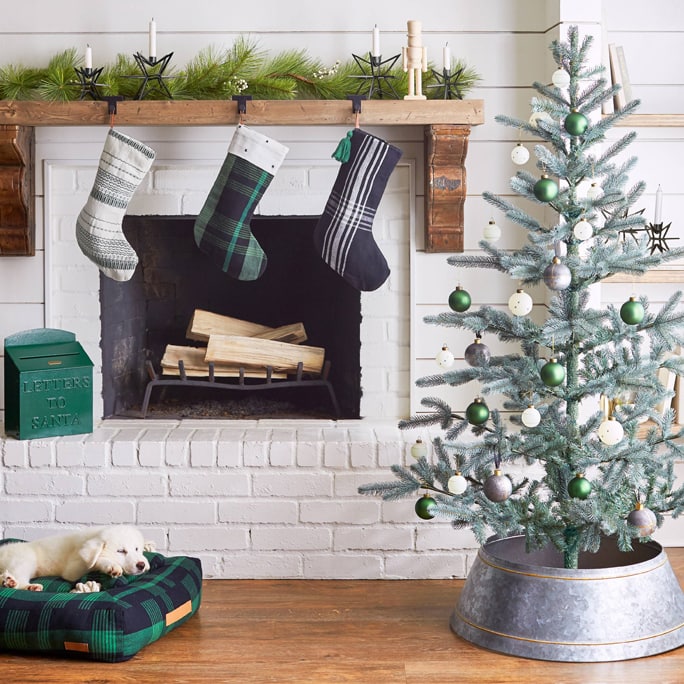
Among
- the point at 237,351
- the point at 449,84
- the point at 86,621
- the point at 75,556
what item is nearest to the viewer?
the point at 86,621

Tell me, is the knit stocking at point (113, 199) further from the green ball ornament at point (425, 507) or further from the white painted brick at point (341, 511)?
the green ball ornament at point (425, 507)

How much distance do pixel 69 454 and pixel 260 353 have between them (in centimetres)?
63

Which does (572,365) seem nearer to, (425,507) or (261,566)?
(425,507)

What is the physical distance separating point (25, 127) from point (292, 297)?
0.91 metres

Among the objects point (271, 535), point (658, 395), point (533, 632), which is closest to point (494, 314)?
point (658, 395)

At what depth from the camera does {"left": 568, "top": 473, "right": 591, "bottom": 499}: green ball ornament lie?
6.66ft

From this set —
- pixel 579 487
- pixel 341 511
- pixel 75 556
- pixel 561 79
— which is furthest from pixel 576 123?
pixel 75 556

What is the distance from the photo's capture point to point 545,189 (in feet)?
6.76

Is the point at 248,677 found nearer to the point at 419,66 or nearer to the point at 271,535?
the point at 271,535

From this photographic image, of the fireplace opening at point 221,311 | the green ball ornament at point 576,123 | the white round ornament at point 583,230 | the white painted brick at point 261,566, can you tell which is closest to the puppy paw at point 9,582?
the white painted brick at point 261,566

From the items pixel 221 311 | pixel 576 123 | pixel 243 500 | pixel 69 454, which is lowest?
pixel 243 500

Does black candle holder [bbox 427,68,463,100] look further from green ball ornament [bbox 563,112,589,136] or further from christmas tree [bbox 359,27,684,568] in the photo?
green ball ornament [bbox 563,112,589,136]

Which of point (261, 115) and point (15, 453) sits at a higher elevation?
point (261, 115)

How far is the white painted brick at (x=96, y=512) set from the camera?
2633mm
